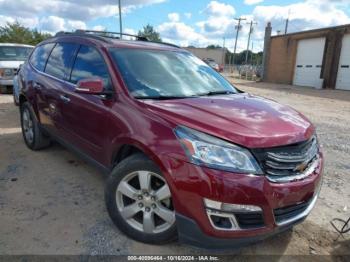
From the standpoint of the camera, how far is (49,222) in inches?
128

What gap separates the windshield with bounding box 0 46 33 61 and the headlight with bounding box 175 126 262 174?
11.9 meters

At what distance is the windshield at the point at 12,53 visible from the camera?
40.3 ft

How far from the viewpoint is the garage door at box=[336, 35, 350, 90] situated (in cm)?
2300

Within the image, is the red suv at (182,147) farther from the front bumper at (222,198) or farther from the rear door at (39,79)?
the rear door at (39,79)

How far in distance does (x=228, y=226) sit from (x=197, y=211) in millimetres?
250

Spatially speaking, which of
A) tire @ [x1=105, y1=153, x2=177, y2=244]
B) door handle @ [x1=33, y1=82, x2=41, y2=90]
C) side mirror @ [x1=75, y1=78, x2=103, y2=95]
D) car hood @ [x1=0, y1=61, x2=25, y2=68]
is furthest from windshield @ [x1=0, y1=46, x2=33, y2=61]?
tire @ [x1=105, y1=153, x2=177, y2=244]

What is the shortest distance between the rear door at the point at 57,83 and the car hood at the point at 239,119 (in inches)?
66.0

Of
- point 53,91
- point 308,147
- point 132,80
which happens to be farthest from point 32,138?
point 308,147

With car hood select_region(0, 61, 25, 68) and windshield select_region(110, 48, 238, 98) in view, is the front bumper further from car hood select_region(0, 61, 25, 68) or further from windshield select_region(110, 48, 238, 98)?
car hood select_region(0, 61, 25, 68)

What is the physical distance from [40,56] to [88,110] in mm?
2259

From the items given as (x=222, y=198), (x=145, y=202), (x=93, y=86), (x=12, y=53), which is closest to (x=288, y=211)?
(x=222, y=198)

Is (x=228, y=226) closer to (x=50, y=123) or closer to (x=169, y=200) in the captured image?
(x=169, y=200)

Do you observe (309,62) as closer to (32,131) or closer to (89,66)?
(32,131)

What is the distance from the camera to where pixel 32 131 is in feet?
17.4
